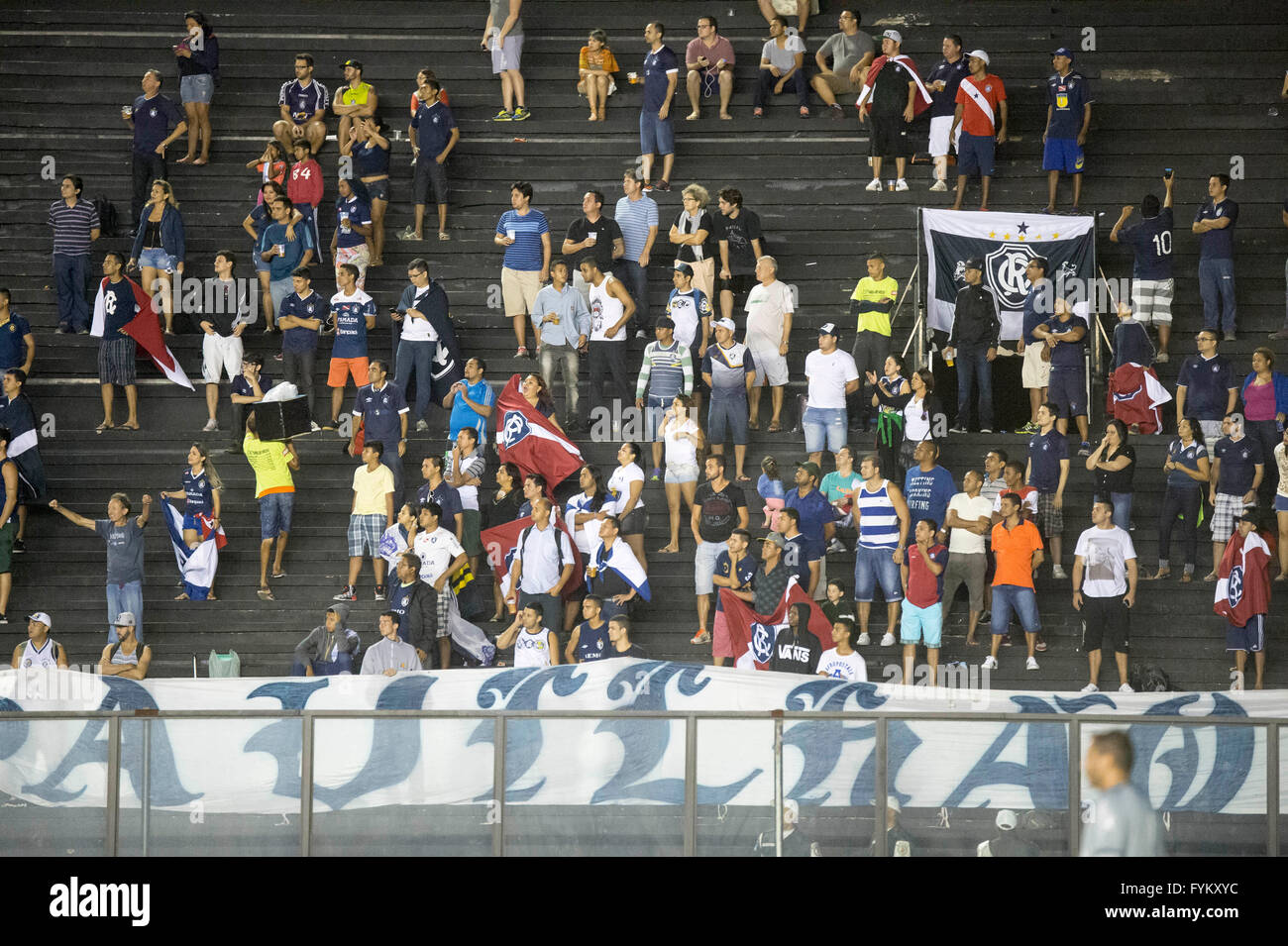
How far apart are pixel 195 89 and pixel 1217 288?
540 inches

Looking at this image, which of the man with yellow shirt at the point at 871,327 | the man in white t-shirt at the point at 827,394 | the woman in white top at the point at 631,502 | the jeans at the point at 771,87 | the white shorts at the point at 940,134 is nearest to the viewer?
the woman in white top at the point at 631,502

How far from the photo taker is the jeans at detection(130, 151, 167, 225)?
22688mm

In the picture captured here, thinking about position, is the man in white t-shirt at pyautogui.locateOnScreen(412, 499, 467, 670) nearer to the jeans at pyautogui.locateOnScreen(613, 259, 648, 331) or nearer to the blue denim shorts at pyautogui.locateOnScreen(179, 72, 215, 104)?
the jeans at pyautogui.locateOnScreen(613, 259, 648, 331)

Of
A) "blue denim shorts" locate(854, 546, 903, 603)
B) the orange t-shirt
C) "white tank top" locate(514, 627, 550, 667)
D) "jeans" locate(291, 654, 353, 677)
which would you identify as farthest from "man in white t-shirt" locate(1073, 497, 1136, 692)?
"jeans" locate(291, 654, 353, 677)

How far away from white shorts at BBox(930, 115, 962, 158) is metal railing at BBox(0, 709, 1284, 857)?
12147mm

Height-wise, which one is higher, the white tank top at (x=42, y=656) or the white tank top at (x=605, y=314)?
the white tank top at (x=605, y=314)

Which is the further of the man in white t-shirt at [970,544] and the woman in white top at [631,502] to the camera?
the woman in white top at [631,502]

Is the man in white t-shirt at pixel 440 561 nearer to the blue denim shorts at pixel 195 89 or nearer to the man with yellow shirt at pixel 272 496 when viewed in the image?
the man with yellow shirt at pixel 272 496

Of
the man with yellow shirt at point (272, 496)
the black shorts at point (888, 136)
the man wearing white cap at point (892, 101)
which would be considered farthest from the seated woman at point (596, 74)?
the man with yellow shirt at point (272, 496)

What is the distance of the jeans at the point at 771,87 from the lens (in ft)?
76.6

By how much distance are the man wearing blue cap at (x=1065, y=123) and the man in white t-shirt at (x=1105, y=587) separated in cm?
636

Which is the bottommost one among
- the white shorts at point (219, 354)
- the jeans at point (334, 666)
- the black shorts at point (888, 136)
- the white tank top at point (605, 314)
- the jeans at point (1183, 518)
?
the jeans at point (334, 666)

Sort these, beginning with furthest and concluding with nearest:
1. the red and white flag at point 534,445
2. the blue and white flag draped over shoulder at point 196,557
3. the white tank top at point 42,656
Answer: the red and white flag at point 534,445 < the blue and white flag draped over shoulder at point 196,557 < the white tank top at point 42,656

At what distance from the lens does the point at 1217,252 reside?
21.0 m
